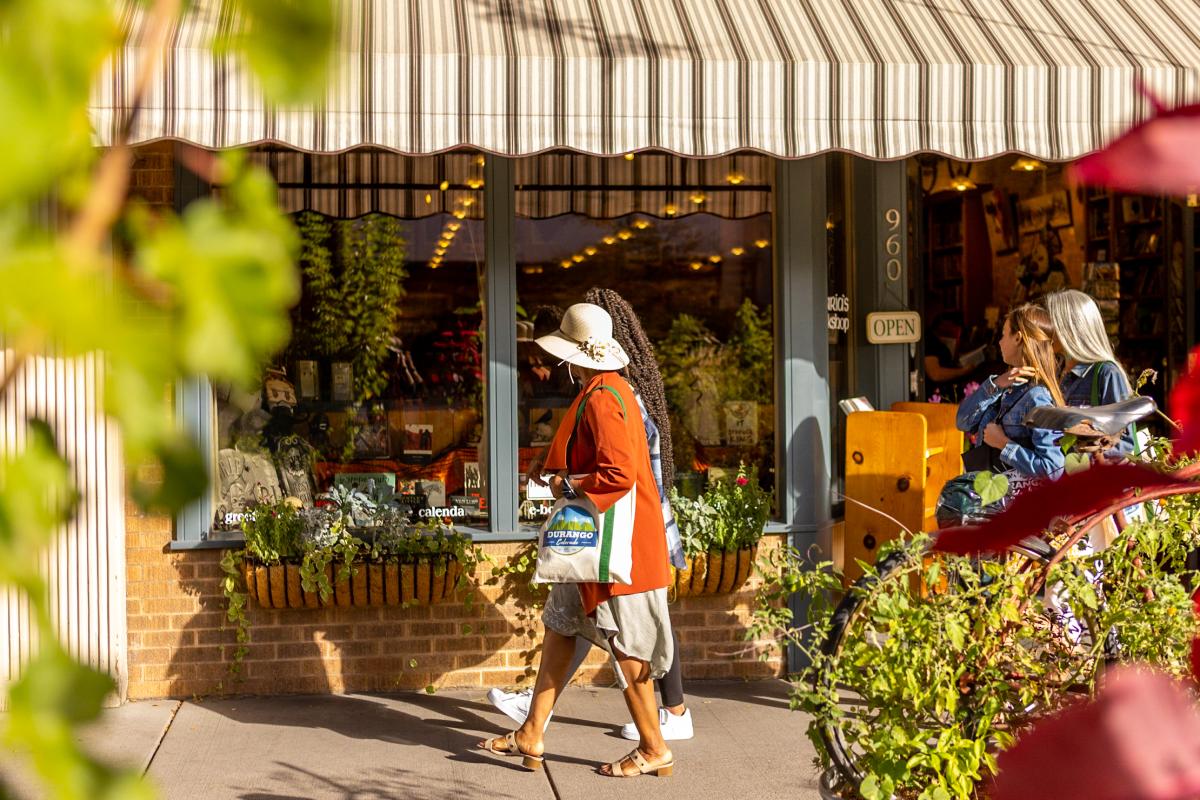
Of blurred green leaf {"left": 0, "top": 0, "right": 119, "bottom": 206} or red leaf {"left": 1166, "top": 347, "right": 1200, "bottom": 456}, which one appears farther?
red leaf {"left": 1166, "top": 347, "right": 1200, "bottom": 456}

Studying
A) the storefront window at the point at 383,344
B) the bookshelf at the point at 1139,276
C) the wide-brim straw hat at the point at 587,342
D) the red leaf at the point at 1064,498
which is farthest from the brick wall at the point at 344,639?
the red leaf at the point at 1064,498

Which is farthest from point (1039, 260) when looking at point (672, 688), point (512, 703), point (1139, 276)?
point (512, 703)

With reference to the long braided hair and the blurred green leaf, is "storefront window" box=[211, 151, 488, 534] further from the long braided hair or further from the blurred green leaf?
the blurred green leaf

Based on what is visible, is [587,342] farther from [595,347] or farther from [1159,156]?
[1159,156]

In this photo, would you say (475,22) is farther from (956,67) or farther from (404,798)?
(404,798)

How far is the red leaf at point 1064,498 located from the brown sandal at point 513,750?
462cm

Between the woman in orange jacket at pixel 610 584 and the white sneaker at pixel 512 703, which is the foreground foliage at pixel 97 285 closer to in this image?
the woman in orange jacket at pixel 610 584

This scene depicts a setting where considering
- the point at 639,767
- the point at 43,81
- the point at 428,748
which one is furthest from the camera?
the point at 428,748

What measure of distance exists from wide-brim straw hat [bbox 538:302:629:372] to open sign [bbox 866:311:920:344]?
6.56 ft

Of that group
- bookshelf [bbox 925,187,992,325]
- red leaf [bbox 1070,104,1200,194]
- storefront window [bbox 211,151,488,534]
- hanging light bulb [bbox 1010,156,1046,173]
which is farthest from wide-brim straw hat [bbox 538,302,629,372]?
bookshelf [bbox 925,187,992,325]

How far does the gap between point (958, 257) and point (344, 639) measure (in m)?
7.17

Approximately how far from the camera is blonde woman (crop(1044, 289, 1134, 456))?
5.65 meters

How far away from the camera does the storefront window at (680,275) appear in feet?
21.7

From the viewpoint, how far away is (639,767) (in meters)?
5.16
